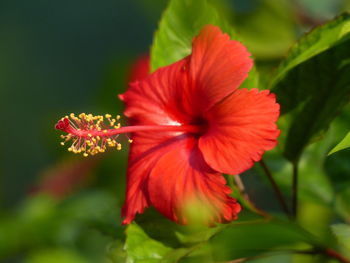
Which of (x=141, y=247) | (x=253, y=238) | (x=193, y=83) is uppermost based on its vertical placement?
(x=193, y=83)

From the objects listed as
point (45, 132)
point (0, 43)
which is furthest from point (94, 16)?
point (45, 132)

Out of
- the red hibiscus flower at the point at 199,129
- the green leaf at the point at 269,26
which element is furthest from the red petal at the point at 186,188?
the green leaf at the point at 269,26

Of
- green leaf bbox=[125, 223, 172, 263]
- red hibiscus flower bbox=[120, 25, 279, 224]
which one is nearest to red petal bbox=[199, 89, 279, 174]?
red hibiscus flower bbox=[120, 25, 279, 224]

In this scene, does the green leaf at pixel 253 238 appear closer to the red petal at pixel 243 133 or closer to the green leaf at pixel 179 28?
the red petal at pixel 243 133

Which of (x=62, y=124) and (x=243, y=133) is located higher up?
(x=62, y=124)

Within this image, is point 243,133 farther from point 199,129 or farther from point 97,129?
point 97,129

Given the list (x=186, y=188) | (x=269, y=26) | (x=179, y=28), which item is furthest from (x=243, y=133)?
(x=269, y=26)

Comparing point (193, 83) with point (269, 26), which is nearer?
point (193, 83)

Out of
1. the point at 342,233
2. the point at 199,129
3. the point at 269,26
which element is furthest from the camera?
the point at 269,26
